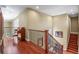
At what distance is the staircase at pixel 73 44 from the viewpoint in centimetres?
180

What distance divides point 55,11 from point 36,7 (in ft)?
0.90

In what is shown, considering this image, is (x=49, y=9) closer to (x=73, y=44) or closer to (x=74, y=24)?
(x=74, y=24)

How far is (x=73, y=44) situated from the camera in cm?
182

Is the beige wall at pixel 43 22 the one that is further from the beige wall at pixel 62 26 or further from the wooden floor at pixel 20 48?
the wooden floor at pixel 20 48

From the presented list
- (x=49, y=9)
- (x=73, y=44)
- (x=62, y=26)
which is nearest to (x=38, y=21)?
(x=49, y=9)

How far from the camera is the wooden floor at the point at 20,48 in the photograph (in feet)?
5.92

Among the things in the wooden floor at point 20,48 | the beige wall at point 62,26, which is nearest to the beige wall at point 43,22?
the beige wall at point 62,26

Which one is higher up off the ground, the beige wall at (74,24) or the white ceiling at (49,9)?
the white ceiling at (49,9)

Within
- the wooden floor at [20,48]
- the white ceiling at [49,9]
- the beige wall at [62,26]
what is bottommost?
the wooden floor at [20,48]

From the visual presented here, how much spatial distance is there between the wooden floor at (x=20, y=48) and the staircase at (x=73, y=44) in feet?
1.25

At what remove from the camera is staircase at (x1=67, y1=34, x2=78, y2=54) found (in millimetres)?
1802

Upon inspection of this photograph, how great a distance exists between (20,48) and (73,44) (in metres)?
0.74
